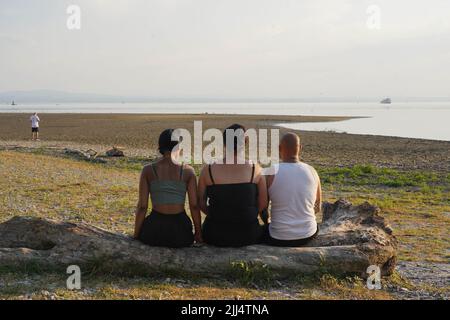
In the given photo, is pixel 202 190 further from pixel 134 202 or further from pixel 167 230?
pixel 134 202

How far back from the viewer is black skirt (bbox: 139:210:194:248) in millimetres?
6094

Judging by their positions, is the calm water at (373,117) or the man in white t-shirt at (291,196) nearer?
the man in white t-shirt at (291,196)

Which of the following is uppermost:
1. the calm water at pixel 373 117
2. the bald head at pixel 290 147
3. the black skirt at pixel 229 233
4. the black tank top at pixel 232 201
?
the bald head at pixel 290 147

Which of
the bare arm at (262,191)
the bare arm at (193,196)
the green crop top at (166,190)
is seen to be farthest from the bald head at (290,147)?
the green crop top at (166,190)

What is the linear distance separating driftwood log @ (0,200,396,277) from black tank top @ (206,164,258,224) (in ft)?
1.49

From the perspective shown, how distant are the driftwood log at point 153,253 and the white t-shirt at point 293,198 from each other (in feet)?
0.88

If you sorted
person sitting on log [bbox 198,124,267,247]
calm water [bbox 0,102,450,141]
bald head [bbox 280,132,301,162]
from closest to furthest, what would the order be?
person sitting on log [bbox 198,124,267,247]
bald head [bbox 280,132,301,162]
calm water [bbox 0,102,450,141]

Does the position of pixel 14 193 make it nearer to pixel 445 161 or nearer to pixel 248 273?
pixel 248 273

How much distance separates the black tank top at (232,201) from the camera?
5957 millimetres

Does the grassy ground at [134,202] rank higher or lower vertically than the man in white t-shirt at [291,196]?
lower

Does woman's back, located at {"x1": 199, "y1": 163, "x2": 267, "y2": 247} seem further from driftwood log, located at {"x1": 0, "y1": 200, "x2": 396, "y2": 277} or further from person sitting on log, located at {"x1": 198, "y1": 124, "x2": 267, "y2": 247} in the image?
driftwood log, located at {"x1": 0, "y1": 200, "x2": 396, "y2": 277}

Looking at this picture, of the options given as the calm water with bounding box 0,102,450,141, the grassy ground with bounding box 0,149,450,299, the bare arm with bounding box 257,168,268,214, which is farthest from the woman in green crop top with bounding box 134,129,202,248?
the calm water with bounding box 0,102,450,141

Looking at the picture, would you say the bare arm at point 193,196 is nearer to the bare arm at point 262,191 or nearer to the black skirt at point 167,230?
the black skirt at point 167,230

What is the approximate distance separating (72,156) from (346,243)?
60.4 feet
